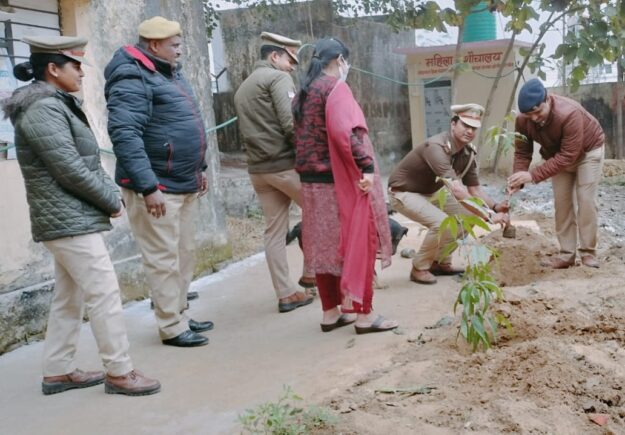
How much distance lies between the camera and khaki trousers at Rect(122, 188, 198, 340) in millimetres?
4274

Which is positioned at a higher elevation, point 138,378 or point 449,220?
point 449,220

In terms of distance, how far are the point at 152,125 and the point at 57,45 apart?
0.85 meters

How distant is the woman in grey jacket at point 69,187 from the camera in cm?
344

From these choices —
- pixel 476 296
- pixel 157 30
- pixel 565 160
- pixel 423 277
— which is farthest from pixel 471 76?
pixel 476 296

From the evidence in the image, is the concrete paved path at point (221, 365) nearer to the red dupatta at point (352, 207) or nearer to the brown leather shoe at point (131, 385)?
the brown leather shoe at point (131, 385)

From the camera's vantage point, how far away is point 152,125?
4.22 m

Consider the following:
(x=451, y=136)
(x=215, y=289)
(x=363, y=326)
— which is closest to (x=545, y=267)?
(x=451, y=136)

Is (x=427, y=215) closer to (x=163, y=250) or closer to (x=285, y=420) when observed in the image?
(x=163, y=250)

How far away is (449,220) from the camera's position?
152 inches

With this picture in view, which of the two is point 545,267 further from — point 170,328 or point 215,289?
point 170,328

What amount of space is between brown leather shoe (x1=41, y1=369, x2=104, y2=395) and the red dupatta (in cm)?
146

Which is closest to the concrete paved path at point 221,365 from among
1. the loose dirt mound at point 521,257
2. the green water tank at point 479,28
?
the loose dirt mound at point 521,257

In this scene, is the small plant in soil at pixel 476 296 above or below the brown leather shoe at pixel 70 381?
above

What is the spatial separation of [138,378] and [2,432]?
2.16 feet
